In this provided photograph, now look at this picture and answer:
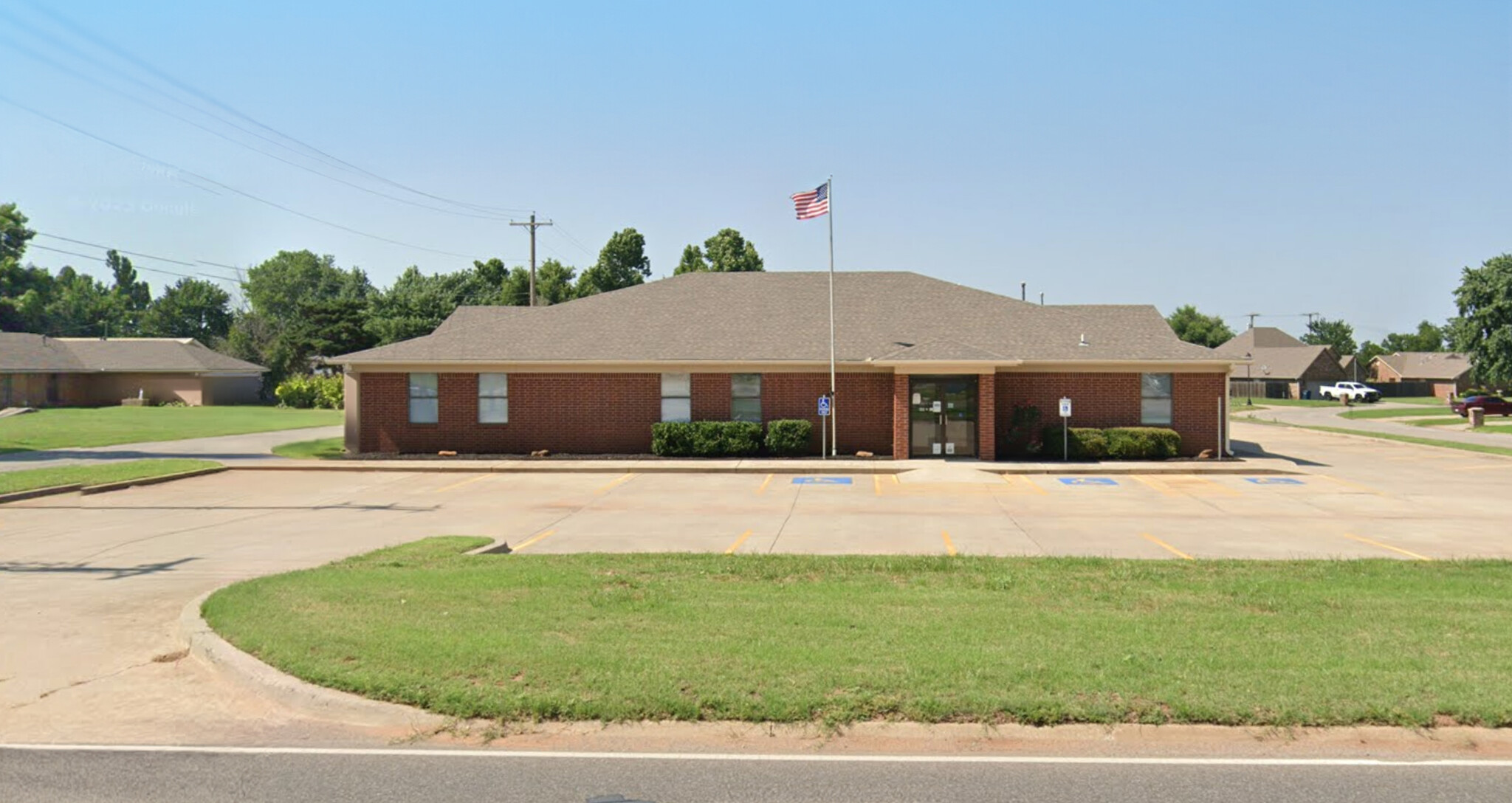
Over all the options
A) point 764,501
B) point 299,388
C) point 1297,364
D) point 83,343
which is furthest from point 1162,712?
point 1297,364

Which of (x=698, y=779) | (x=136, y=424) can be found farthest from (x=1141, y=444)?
(x=136, y=424)

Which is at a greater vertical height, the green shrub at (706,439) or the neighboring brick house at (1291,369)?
the neighboring brick house at (1291,369)

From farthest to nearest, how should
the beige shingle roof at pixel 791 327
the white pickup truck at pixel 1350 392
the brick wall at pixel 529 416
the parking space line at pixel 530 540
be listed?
the white pickup truck at pixel 1350 392, the brick wall at pixel 529 416, the beige shingle roof at pixel 791 327, the parking space line at pixel 530 540

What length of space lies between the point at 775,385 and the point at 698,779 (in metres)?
25.2

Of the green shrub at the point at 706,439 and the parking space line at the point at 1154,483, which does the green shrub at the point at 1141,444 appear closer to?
the parking space line at the point at 1154,483

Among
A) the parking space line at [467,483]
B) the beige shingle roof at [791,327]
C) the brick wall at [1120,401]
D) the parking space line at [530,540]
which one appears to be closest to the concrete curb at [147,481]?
the beige shingle roof at [791,327]

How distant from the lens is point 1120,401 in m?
30.7

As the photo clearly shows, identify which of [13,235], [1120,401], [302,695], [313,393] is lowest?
[302,695]

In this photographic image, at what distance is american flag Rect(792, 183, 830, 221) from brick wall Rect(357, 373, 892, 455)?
4667mm

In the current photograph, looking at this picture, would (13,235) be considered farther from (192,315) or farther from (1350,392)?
(1350,392)

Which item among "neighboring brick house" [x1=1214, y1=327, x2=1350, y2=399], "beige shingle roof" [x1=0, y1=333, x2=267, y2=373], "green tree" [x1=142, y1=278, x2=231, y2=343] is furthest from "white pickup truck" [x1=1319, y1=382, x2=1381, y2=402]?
"green tree" [x1=142, y1=278, x2=231, y2=343]

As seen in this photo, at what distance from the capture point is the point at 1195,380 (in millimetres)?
30594

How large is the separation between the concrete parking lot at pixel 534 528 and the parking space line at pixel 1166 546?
0.20 ft

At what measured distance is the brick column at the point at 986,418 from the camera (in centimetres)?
2952
